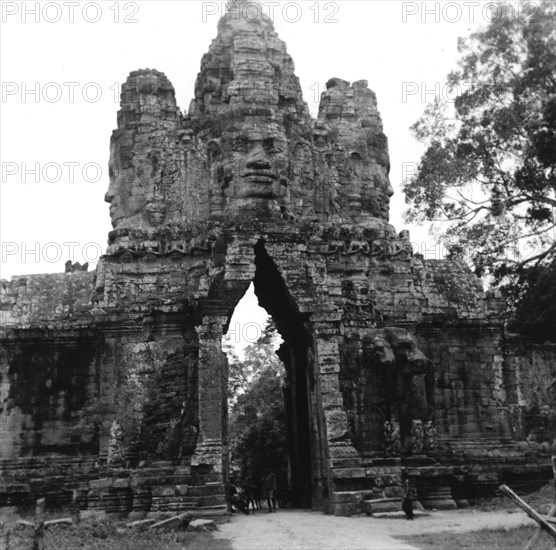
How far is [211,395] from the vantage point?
16.7 m

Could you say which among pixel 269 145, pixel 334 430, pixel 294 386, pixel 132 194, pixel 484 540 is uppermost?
pixel 269 145

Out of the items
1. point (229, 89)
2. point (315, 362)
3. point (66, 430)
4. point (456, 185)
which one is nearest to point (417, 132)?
point (456, 185)

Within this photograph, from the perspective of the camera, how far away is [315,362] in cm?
1755

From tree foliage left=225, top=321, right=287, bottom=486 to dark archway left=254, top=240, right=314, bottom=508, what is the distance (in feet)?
22.4

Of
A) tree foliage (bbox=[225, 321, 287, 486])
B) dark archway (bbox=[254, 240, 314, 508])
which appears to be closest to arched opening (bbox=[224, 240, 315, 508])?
dark archway (bbox=[254, 240, 314, 508])

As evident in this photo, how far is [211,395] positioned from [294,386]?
5132 mm

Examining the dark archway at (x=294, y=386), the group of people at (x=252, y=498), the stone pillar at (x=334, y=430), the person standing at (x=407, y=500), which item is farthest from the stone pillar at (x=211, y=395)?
the person standing at (x=407, y=500)

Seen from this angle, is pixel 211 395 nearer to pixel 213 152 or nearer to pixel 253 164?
pixel 253 164

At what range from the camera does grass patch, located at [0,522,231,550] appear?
40.0ft

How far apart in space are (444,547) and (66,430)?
35.0 ft

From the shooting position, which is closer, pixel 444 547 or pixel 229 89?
pixel 444 547

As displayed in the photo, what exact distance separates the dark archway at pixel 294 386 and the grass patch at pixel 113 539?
693cm

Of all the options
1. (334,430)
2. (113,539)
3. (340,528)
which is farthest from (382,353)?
(113,539)

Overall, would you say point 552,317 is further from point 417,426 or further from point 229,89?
point 229,89
